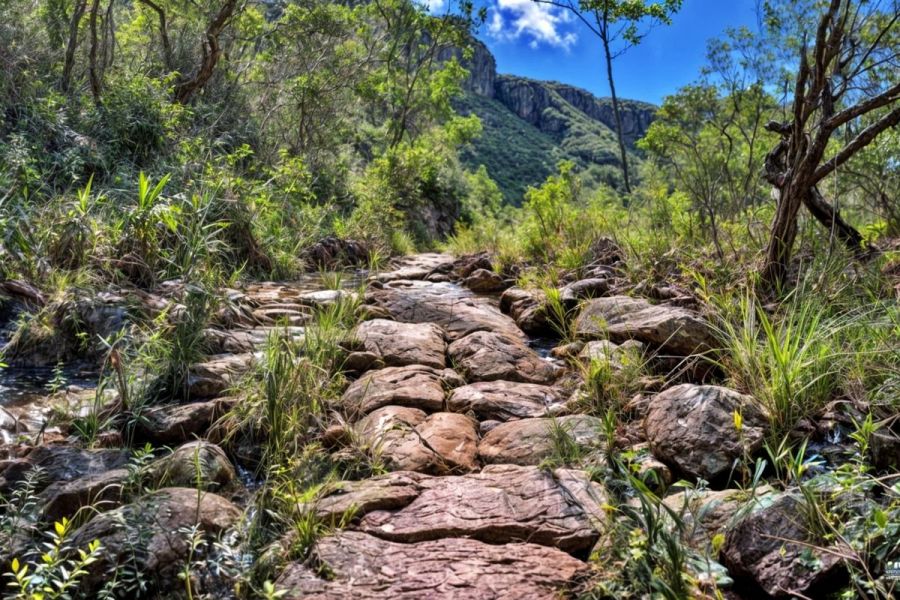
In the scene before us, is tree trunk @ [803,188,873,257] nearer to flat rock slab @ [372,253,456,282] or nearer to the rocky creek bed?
the rocky creek bed

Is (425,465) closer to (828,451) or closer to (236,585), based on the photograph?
(236,585)

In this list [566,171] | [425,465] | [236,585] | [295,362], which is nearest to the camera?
[236,585]

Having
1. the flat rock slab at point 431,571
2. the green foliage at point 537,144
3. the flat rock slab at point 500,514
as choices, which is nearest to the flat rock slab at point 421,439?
the flat rock slab at point 500,514

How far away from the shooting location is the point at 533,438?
295cm

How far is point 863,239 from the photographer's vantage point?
4898mm

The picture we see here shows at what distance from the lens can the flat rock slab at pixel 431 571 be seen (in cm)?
190

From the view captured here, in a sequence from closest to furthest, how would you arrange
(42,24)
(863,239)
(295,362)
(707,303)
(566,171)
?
(295,362), (707,303), (863,239), (42,24), (566,171)

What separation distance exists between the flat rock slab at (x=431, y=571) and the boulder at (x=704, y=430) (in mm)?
830

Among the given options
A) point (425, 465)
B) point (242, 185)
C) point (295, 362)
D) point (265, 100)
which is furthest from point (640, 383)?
point (265, 100)

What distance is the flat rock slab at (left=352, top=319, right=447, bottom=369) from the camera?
4.10 metres

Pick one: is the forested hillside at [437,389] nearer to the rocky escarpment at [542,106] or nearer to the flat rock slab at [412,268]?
the flat rock slab at [412,268]

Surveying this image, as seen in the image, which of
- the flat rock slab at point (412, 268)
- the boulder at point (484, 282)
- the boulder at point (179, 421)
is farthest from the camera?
the flat rock slab at point (412, 268)

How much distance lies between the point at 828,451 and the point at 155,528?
113 inches

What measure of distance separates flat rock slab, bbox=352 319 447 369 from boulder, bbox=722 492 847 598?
2411 mm
